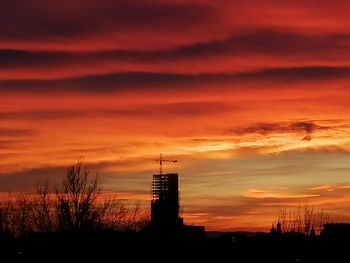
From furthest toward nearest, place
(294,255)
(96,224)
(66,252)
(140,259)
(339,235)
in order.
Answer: (339,235)
(294,255)
(96,224)
(140,259)
(66,252)

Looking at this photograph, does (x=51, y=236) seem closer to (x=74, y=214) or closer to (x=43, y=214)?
(x=74, y=214)

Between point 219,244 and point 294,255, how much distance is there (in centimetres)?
1534

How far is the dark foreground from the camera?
411 feet

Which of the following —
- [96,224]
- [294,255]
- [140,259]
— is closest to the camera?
[140,259]

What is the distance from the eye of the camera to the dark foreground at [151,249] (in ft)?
411

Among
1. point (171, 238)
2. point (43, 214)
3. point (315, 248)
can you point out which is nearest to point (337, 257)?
point (315, 248)

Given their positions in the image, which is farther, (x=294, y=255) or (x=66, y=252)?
(x=294, y=255)

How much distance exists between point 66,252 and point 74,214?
1514 cm

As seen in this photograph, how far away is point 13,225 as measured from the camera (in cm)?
16975

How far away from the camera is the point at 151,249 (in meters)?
138

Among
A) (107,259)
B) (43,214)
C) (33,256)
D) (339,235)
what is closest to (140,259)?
(107,259)

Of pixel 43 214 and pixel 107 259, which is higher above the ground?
pixel 43 214

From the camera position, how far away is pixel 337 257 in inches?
6437

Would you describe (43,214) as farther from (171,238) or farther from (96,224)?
(171,238)
